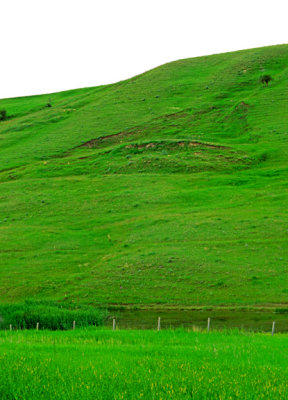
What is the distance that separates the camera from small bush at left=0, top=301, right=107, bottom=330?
32.0 metres

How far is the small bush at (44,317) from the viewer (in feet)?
105

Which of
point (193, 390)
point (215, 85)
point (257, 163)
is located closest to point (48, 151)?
point (257, 163)

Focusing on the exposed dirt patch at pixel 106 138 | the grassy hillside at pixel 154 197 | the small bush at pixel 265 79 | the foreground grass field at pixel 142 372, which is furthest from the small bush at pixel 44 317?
the small bush at pixel 265 79

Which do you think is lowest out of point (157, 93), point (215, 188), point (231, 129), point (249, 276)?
point (249, 276)

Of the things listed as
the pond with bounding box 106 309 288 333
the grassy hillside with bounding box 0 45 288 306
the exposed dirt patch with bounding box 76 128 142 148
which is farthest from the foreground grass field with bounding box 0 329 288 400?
the exposed dirt patch with bounding box 76 128 142 148

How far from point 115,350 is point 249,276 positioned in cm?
2776

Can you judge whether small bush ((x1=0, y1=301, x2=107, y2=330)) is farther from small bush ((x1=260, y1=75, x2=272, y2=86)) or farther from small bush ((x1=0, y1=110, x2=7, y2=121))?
small bush ((x1=0, y1=110, x2=7, y2=121))

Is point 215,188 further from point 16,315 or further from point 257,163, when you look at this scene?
point 16,315

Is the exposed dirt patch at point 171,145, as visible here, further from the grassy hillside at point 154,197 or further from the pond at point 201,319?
the pond at point 201,319

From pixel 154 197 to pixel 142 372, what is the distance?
5922 centimetres

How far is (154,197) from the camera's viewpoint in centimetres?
7319

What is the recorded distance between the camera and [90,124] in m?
132

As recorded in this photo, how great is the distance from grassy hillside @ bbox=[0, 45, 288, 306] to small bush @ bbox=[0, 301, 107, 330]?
30.7 feet

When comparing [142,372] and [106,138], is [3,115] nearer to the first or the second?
[106,138]
